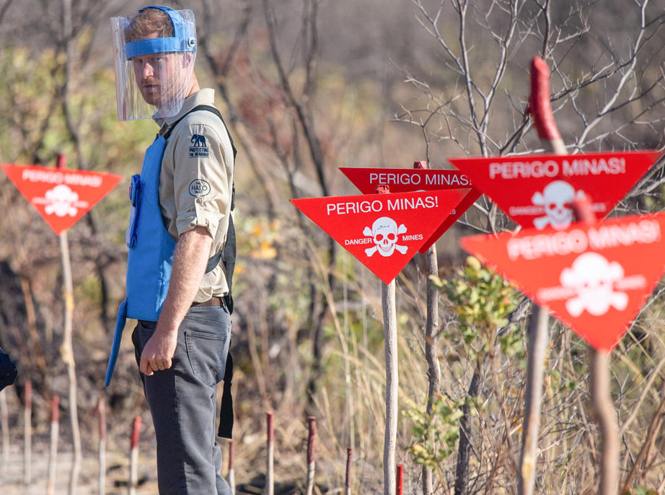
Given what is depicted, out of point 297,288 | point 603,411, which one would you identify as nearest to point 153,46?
point 603,411

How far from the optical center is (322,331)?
452 cm

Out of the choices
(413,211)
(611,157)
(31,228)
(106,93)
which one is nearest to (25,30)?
(106,93)

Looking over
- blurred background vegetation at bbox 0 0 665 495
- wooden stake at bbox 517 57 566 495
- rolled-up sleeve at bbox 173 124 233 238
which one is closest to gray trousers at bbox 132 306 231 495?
rolled-up sleeve at bbox 173 124 233 238

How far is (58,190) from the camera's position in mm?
3191

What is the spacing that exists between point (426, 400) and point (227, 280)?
0.75 metres

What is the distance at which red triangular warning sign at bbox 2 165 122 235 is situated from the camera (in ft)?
10.4

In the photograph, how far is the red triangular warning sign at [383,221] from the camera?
6.99 feet

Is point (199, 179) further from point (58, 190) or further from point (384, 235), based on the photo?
point (58, 190)

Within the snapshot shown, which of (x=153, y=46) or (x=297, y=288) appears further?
(x=297, y=288)

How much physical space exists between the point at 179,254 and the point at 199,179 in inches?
8.8

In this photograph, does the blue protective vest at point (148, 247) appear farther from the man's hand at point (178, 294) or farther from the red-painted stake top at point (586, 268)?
the red-painted stake top at point (586, 268)

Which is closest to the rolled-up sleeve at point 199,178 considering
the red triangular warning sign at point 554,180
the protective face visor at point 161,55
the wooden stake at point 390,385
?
the protective face visor at point 161,55

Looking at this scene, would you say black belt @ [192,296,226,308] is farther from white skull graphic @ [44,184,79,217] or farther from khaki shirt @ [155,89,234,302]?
white skull graphic @ [44,184,79,217]

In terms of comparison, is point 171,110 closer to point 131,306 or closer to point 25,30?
point 131,306
